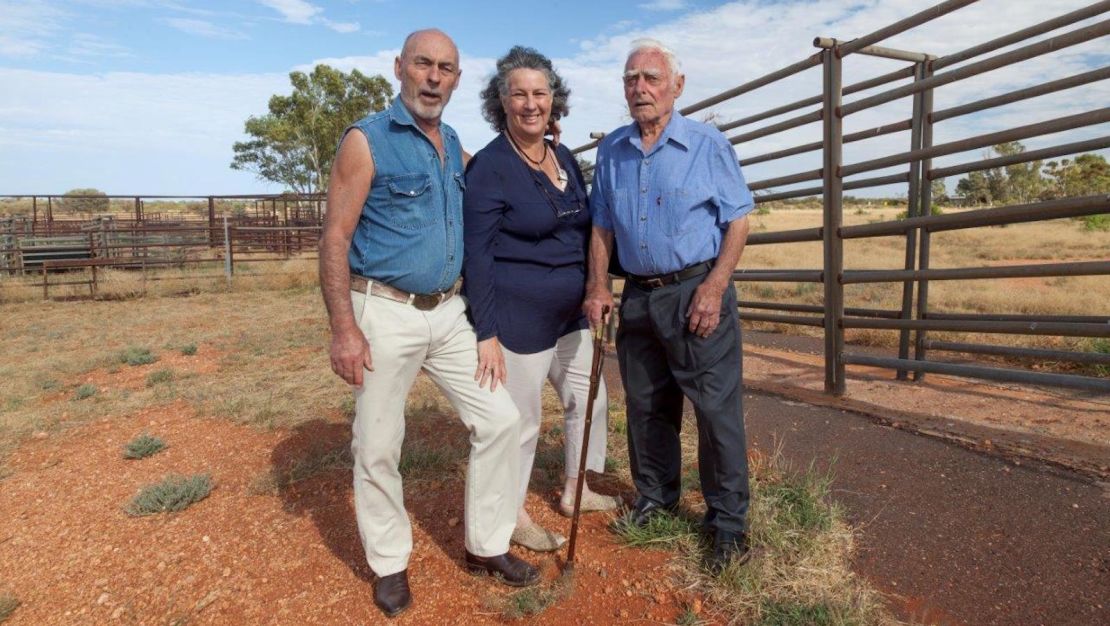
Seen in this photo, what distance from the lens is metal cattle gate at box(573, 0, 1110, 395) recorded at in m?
3.42

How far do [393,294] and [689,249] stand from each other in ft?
3.62

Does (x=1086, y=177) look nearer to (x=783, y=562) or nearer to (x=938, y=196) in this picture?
(x=938, y=196)

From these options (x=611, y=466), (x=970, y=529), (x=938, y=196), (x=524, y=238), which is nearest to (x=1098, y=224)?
(x=938, y=196)

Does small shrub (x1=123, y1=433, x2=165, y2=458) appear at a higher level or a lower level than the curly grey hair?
lower

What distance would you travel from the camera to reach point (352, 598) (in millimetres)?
2729

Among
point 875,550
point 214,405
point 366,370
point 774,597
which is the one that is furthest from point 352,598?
point 214,405

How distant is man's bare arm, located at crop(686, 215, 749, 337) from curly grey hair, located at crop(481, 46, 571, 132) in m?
0.90

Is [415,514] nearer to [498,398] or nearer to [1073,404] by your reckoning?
[498,398]

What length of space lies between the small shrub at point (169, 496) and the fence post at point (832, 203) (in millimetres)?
3911

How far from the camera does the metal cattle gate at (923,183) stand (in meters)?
3.42

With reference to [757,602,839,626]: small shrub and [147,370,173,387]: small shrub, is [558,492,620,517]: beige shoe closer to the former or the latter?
[757,602,839,626]: small shrub

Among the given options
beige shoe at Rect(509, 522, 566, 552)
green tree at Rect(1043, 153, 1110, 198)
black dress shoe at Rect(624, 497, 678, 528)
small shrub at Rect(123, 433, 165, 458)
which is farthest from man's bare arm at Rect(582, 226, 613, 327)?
green tree at Rect(1043, 153, 1110, 198)

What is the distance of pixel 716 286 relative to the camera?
2.56 metres

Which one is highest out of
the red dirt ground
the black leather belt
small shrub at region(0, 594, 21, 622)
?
the black leather belt
